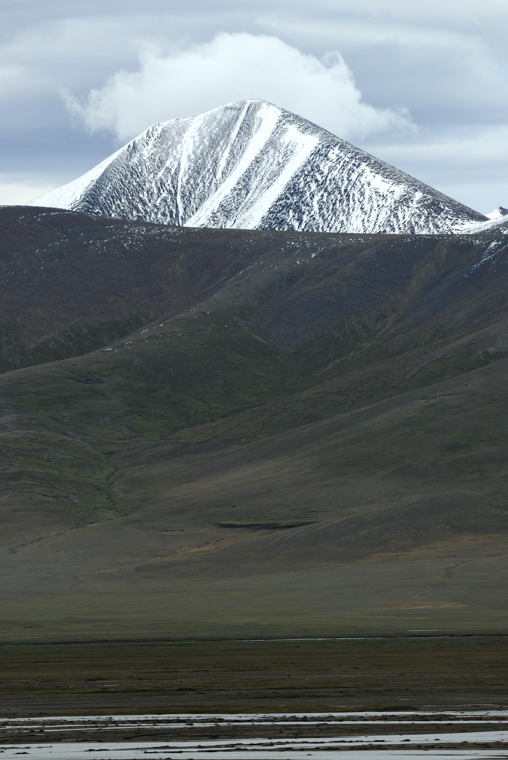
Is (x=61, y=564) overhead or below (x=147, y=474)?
below

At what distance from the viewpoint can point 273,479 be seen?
16762 centimetres

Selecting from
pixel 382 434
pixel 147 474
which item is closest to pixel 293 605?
pixel 382 434

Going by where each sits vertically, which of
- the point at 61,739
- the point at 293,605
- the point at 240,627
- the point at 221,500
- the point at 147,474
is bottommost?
the point at 61,739

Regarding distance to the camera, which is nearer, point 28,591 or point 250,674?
point 250,674

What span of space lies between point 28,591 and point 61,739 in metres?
84.4

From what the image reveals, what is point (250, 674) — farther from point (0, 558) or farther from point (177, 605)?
point (0, 558)

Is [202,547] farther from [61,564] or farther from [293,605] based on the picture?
[293,605]

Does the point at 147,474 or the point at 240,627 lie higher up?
the point at 147,474

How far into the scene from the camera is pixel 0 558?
133 meters

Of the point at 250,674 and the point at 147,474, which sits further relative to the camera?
the point at 147,474

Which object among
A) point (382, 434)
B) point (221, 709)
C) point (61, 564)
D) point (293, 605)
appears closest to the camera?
point (221, 709)

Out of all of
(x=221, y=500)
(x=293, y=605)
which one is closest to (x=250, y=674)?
(x=293, y=605)

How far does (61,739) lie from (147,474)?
16200 centimetres

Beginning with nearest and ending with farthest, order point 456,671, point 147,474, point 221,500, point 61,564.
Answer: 1. point 456,671
2. point 61,564
3. point 221,500
4. point 147,474
